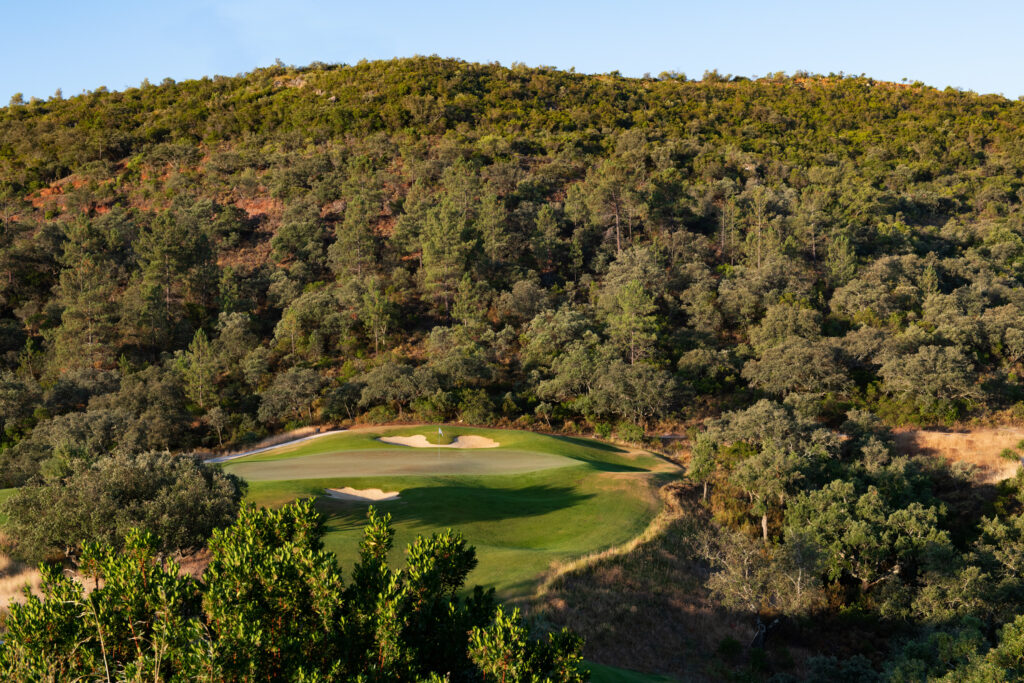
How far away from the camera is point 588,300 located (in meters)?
66.8

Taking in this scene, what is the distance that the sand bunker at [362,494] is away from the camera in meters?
27.2

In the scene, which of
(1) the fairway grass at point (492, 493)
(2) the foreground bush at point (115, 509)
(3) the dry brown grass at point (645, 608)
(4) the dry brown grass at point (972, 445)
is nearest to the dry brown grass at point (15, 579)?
(2) the foreground bush at point (115, 509)

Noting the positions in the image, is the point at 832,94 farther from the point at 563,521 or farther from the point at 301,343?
the point at 563,521

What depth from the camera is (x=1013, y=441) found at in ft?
128

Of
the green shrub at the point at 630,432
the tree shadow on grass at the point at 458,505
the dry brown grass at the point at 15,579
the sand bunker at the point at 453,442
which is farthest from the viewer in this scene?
the green shrub at the point at 630,432

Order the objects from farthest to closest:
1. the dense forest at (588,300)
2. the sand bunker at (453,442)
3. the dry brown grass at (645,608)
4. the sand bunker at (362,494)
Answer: the sand bunker at (453,442) → the sand bunker at (362,494) → the dense forest at (588,300) → the dry brown grass at (645,608)

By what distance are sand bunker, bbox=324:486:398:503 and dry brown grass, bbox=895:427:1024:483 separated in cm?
3228

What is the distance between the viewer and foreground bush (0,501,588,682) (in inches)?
317

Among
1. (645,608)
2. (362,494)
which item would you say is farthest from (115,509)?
(645,608)

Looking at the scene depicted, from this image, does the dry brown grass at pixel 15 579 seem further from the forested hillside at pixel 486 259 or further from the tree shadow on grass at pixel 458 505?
the forested hillside at pixel 486 259

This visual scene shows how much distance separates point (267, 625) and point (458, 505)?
713 inches

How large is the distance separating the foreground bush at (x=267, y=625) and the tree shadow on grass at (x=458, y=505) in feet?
45.6

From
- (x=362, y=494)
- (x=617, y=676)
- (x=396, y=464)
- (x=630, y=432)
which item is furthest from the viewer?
(x=630, y=432)

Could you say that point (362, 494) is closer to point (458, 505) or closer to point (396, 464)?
point (458, 505)
